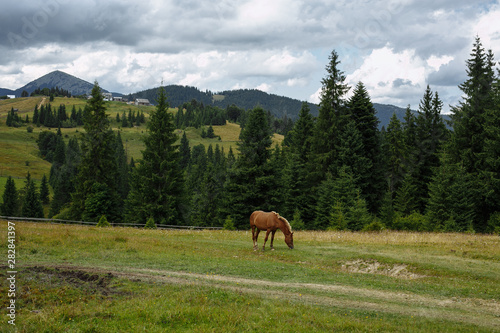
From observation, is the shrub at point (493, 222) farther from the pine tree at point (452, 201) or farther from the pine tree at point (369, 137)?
the pine tree at point (369, 137)

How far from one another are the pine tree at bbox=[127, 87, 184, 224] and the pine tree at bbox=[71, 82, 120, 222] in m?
4.29

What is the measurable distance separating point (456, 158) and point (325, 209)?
2151 centimetres

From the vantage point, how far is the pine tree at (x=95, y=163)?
49.0m

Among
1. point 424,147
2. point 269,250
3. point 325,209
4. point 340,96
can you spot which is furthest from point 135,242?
point 424,147

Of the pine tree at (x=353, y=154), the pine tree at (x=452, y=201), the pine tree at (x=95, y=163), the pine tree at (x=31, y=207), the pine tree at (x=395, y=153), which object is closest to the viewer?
the pine tree at (x=452, y=201)

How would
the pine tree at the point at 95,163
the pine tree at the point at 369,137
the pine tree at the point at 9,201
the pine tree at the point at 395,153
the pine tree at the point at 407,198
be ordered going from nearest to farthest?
the pine tree at the point at 95,163 → the pine tree at the point at 369,137 → the pine tree at the point at 407,198 → the pine tree at the point at 395,153 → the pine tree at the point at 9,201

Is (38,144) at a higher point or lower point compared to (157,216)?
higher

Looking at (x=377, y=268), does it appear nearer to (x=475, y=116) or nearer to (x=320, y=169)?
(x=320, y=169)

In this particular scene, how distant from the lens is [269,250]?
23.0 m

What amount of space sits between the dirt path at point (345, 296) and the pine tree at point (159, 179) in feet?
105

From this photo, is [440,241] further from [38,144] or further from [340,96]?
[38,144]

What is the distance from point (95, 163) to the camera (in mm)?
50031

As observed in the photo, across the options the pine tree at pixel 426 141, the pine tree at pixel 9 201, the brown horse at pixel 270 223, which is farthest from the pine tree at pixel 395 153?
Answer: the pine tree at pixel 9 201

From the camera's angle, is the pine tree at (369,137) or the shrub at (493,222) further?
the pine tree at (369,137)
